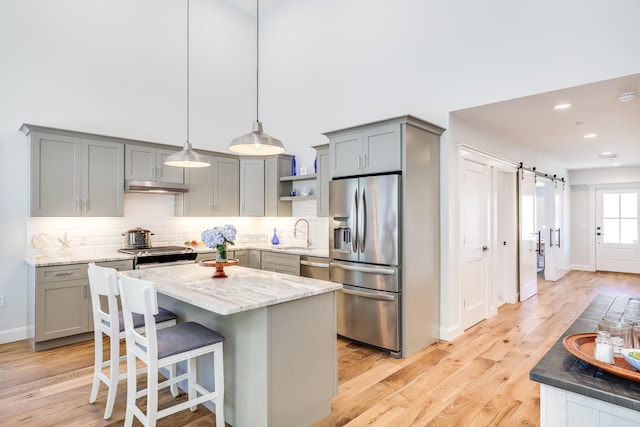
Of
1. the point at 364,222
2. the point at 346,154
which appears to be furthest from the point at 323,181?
the point at 364,222

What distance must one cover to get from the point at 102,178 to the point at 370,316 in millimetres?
3543

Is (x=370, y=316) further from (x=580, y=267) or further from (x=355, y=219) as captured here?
(x=580, y=267)

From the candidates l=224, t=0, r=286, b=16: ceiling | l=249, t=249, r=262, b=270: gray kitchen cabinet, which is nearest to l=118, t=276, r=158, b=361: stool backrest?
l=249, t=249, r=262, b=270: gray kitchen cabinet

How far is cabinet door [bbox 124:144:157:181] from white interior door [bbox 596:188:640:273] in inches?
397

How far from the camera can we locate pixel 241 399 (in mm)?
2357

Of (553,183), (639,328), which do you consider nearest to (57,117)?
(639,328)

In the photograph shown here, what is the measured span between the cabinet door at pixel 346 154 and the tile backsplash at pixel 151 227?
145 centimetres

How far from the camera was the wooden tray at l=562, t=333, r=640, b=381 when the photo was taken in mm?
1162

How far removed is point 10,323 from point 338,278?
374 cm

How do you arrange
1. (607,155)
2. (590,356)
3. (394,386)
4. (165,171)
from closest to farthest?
(590,356) < (394,386) < (165,171) < (607,155)

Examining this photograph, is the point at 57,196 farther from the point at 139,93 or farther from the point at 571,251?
the point at 571,251

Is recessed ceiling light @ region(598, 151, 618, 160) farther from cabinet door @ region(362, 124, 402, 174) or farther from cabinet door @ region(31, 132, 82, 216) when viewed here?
cabinet door @ region(31, 132, 82, 216)

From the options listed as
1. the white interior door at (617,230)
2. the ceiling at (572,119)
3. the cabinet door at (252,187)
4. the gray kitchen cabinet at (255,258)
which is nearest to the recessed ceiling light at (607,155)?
the ceiling at (572,119)

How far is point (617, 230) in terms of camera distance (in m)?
8.82
